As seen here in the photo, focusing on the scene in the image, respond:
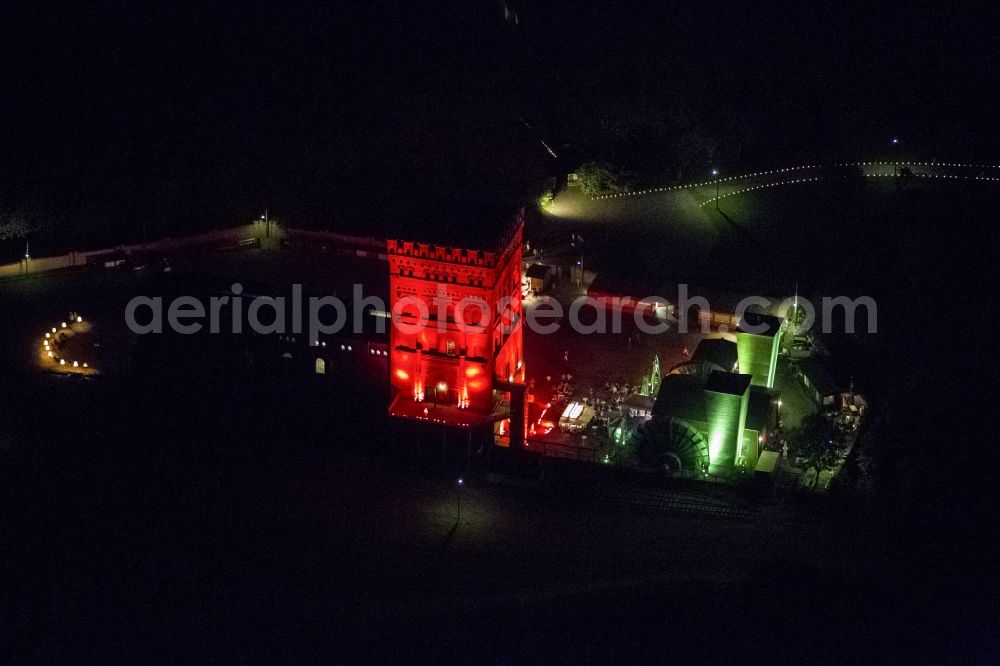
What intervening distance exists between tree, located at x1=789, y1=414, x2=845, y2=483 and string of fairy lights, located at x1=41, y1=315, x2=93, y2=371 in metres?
31.7

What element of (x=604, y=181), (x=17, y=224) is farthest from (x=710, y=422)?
(x=17, y=224)

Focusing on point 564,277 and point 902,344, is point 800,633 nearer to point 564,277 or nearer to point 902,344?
point 902,344

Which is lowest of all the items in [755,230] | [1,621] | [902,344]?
[1,621]

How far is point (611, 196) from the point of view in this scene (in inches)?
2744

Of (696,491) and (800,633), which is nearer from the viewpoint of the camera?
(800,633)

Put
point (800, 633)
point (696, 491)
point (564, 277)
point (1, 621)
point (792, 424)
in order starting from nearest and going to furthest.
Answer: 1. point (800, 633)
2. point (1, 621)
3. point (696, 491)
4. point (792, 424)
5. point (564, 277)

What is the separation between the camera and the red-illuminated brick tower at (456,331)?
44.3 m

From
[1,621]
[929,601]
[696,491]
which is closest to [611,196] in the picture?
[696,491]

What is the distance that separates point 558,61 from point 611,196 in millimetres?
34169

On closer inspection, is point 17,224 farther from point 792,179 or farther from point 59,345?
point 792,179

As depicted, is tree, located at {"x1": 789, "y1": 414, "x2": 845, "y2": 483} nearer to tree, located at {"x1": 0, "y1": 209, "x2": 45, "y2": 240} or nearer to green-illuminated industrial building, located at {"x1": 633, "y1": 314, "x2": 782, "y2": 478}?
green-illuminated industrial building, located at {"x1": 633, "y1": 314, "x2": 782, "y2": 478}

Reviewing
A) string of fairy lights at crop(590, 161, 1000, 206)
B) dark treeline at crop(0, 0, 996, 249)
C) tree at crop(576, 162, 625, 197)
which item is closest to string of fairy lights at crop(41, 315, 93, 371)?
dark treeline at crop(0, 0, 996, 249)

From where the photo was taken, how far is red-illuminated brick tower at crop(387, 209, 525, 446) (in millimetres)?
44312

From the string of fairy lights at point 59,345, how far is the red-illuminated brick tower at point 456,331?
1578cm
